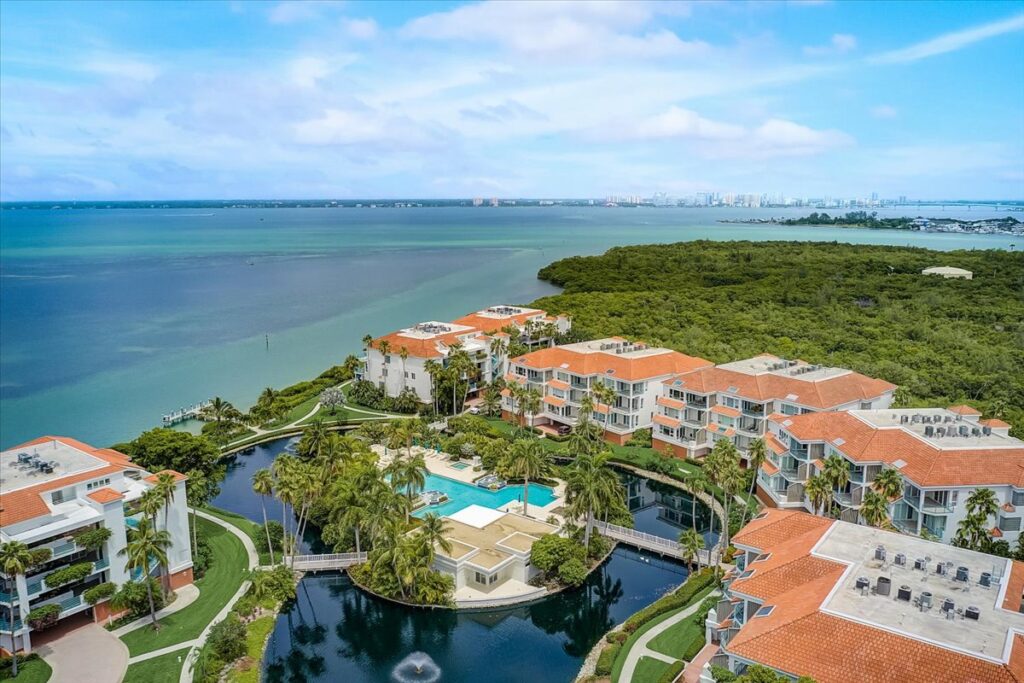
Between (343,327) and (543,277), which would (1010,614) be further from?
(543,277)

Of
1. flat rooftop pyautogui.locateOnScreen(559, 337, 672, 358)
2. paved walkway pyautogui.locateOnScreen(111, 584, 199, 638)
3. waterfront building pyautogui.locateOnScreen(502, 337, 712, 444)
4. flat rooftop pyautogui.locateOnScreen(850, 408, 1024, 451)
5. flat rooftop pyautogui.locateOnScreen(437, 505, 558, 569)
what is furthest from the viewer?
flat rooftop pyautogui.locateOnScreen(559, 337, 672, 358)

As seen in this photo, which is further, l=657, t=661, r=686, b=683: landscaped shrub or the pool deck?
the pool deck

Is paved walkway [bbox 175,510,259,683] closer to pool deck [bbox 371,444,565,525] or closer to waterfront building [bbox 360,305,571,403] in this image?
pool deck [bbox 371,444,565,525]

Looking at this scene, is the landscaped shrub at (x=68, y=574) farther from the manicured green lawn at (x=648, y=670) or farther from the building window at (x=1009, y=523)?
the building window at (x=1009, y=523)

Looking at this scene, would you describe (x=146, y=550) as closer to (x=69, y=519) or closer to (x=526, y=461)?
(x=69, y=519)

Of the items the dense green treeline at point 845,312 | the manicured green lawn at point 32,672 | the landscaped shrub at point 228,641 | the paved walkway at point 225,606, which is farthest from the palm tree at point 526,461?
the dense green treeline at point 845,312

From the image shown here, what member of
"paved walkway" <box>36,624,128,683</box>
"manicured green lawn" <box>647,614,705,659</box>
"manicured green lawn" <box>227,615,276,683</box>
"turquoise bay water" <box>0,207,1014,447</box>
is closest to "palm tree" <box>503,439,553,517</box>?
"manicured green lawn" <box>647,614,705,659</box>
